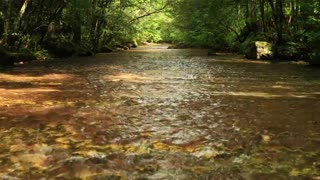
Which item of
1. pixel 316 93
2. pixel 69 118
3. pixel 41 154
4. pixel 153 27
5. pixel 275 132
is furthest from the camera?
pixel 153 27

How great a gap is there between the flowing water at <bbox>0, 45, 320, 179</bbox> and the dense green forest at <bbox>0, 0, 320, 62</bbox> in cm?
960

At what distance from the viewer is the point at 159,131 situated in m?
6.48

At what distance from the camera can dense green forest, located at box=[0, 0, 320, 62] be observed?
20969mm

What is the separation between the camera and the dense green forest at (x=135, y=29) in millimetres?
20969

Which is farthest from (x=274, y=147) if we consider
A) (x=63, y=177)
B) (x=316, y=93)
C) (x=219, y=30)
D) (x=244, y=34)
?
(x=219, y=30)

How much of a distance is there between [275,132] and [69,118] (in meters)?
3.61

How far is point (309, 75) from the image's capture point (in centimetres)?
1462

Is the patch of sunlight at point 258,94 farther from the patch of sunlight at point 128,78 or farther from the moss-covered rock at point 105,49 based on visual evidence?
the moss-covered rock at point 105,49

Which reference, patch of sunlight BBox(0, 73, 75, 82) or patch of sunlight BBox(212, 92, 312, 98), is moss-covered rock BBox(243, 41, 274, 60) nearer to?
patch of sunlight BBox(0, 73, 75, 82)

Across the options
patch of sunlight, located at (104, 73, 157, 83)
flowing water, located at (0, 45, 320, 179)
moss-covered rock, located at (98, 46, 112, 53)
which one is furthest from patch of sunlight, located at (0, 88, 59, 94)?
moss-covered rock, located at (98, 46, 112, 53)

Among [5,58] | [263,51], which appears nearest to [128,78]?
[5,58]

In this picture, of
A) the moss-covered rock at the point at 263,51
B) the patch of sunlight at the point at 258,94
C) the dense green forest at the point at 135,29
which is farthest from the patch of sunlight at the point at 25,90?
the moss-covered rock at the point at 263,51

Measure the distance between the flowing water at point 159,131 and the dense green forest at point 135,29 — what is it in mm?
9596

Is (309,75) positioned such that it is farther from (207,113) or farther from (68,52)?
(68,52)
